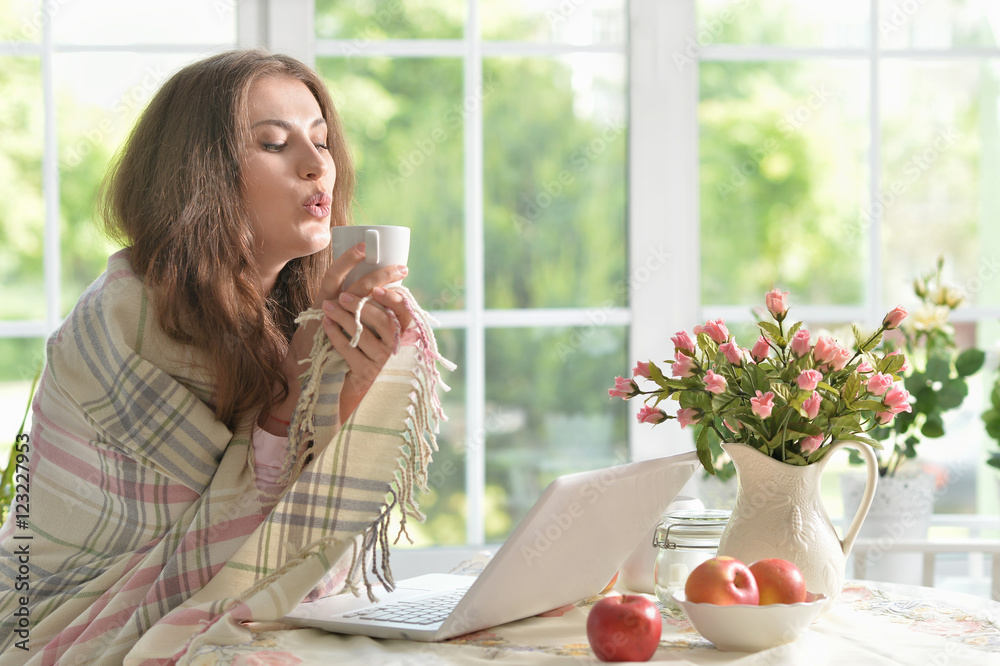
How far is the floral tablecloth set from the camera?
829mm

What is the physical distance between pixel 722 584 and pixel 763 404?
19cm

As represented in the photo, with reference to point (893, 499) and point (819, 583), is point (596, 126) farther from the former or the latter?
point (819, 583)

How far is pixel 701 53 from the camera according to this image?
2.17 meters

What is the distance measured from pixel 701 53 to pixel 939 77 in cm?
61

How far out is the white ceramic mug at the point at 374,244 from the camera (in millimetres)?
1031

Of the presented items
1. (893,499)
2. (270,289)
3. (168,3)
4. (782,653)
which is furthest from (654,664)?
(168,3)

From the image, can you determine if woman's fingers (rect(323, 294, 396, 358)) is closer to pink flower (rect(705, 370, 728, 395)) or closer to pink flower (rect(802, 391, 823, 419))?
pink flower (rect(705, 370, 728, 395))

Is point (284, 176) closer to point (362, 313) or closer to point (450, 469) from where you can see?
point (362, 313)

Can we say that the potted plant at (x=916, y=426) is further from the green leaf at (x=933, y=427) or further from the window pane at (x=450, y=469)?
the window pane at (x=450, y=469)

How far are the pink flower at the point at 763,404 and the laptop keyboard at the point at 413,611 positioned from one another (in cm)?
40

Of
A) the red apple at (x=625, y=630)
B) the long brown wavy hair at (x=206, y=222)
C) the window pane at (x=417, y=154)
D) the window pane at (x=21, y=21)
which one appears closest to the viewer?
the red apple at (x=625, y=630)

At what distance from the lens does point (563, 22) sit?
85.5 inches

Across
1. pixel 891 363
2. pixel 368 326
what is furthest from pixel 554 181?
pixel 891 363

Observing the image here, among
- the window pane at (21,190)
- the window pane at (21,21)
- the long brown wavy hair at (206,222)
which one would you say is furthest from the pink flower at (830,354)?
the window pane at (21,21)
